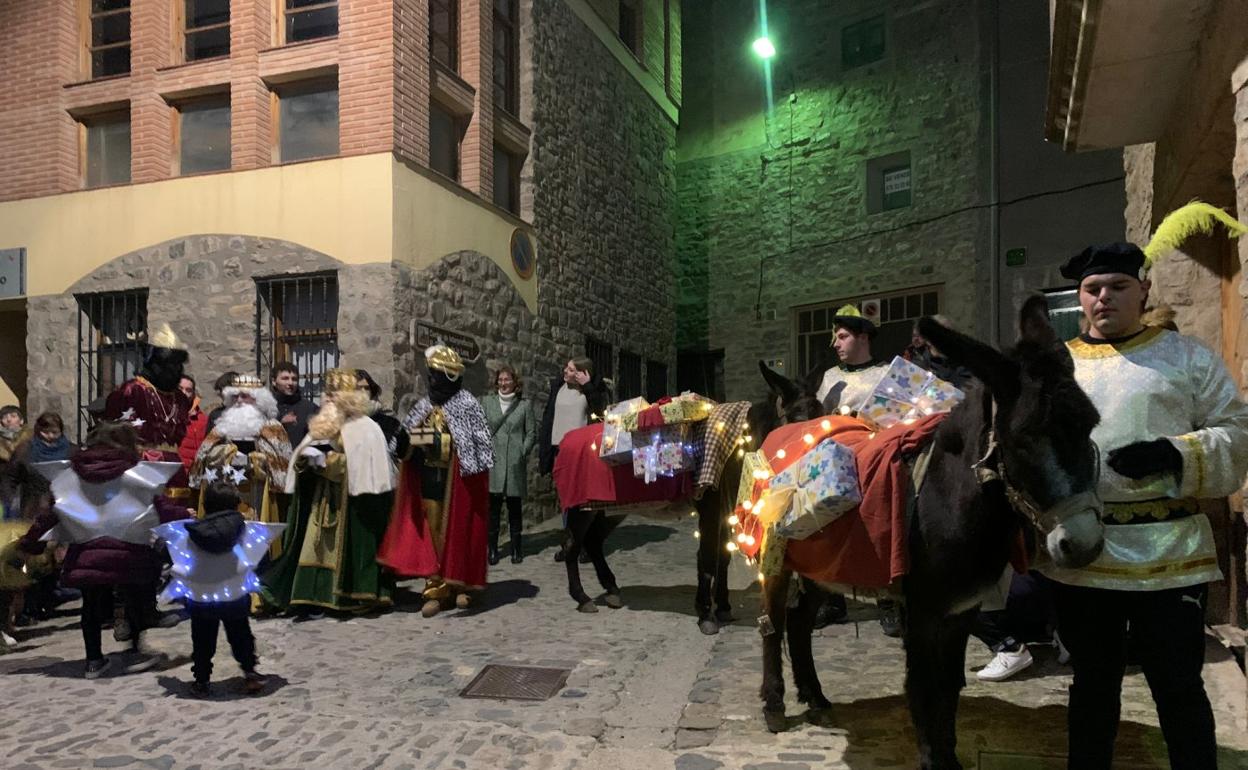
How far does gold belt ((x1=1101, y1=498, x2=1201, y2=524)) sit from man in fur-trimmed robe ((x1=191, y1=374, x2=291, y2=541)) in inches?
231

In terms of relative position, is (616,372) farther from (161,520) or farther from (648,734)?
(648,734)

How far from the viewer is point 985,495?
289cm

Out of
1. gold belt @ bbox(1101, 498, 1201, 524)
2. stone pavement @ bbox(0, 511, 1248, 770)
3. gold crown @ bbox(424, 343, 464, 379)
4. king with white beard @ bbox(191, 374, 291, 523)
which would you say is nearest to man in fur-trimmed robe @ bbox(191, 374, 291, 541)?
king with white beard @ bbox(191, 374, 291, 523)

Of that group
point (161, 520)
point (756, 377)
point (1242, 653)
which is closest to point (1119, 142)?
point (1242, 653)

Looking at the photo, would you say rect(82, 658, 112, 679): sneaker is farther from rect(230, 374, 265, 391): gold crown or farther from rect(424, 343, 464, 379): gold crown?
rect(424, 343, 464, 379): gold crown

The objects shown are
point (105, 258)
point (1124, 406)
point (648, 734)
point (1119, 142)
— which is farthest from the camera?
point (105, 258)

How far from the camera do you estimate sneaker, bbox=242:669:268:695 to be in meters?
4.70

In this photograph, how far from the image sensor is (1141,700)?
4168 millimetres

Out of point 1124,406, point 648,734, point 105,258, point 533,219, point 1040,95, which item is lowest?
point 648,734

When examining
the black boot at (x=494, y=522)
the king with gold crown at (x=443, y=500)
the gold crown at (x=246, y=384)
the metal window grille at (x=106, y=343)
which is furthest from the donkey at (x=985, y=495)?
the metal window grille at (x=106, y=343)

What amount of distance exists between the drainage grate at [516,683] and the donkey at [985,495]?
7.45ft

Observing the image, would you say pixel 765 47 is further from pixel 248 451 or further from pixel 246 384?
pixel 248 451

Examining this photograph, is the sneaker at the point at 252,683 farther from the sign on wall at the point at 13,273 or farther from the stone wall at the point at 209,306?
the sign on wall at the point at 13,273

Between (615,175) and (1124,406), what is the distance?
42.0 ft
